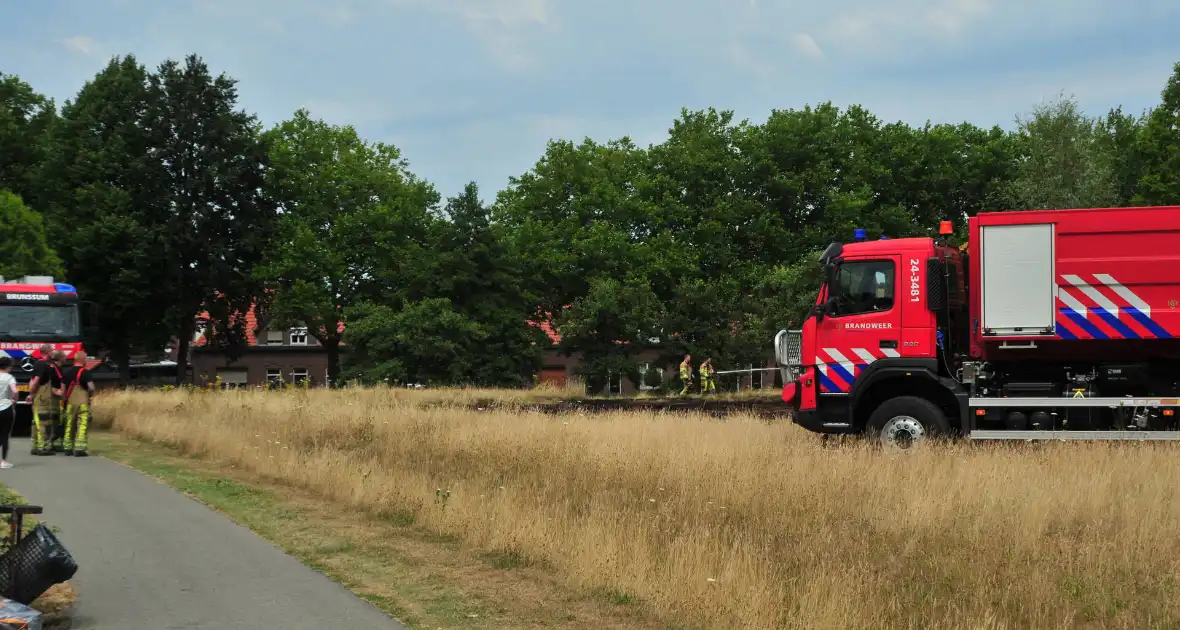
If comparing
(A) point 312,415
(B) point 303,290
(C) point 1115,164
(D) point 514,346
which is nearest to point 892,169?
(C) point 1115,164

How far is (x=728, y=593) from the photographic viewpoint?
7348 millimetres

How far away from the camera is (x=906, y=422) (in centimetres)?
1522

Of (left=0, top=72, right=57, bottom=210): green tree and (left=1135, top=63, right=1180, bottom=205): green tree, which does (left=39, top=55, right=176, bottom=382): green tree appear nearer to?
(left=0, top=72, right=57, bottom=210): green tree

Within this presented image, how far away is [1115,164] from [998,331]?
40921 mm

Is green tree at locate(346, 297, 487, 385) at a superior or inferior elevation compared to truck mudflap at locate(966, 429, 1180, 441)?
superior

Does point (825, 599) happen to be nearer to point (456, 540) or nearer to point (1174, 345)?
point (456, 540)

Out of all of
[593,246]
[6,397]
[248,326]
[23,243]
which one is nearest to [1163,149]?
[593,246]

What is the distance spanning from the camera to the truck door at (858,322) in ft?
50.7

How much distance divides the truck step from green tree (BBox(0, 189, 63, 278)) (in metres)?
37.2

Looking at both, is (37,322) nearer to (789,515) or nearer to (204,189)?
(789,515)

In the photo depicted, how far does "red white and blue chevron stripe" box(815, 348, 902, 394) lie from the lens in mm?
15484

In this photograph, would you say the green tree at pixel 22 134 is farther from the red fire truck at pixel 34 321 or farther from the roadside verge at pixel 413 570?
the roadside verge at pixel 413 570

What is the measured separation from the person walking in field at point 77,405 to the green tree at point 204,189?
3068 cm

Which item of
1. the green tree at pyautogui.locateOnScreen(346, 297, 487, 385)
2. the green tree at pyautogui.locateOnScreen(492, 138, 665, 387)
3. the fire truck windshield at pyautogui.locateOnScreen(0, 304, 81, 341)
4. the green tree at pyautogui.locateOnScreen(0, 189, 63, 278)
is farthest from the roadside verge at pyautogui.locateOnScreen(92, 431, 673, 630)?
the green tree at pyautogui.locateOnScreen(346, 297, 487, 385)
